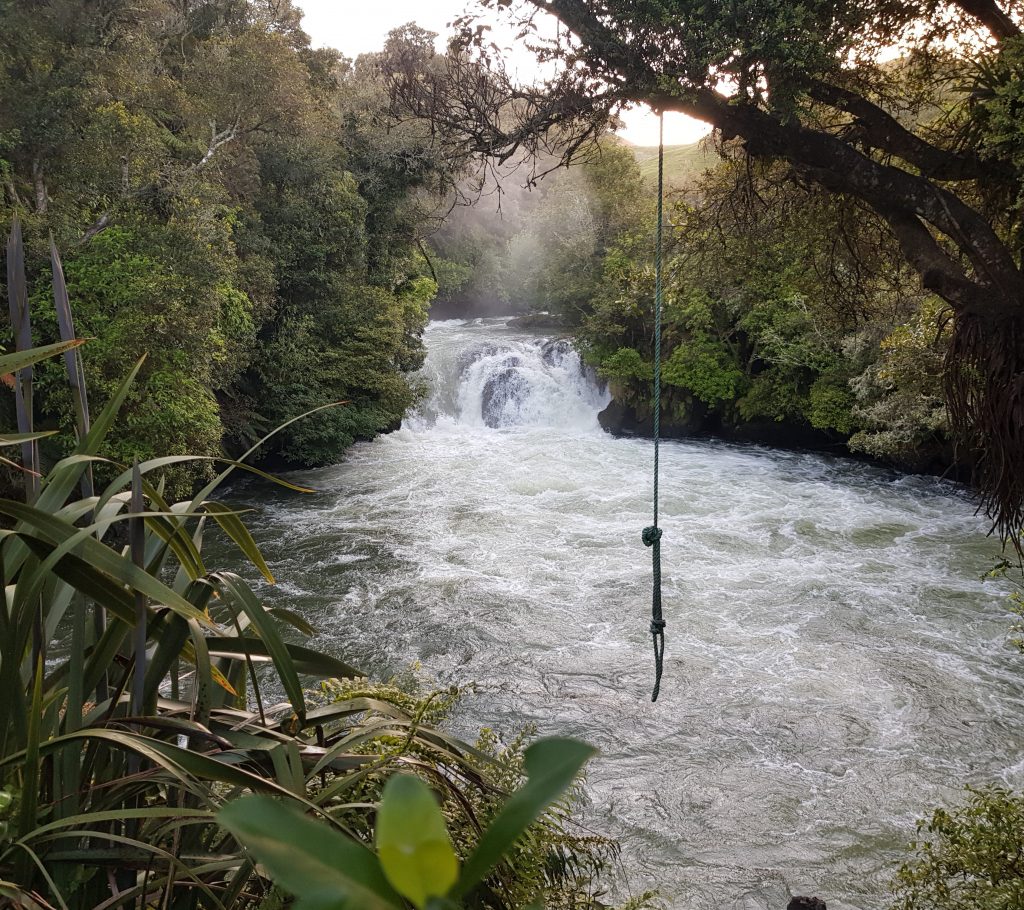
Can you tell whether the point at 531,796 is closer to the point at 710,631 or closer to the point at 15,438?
the point at 15,438

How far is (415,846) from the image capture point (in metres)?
0.26

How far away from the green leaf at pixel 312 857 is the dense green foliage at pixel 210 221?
1011 centimetres

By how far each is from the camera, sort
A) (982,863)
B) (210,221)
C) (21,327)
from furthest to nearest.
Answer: (210,221), (982,863), (21,327)

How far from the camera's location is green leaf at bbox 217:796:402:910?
267 millimetres

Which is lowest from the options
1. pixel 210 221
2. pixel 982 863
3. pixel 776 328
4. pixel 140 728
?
pixel 982 863

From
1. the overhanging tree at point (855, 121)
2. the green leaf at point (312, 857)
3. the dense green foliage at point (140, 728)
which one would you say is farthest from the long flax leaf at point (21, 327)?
the overhanging tree at point (855, 121)

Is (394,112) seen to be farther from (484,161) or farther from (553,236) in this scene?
(553,236)

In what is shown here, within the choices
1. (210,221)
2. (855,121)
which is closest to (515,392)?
(210,221)

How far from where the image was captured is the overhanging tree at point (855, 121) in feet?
11.0

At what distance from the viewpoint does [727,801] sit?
20.4 ft

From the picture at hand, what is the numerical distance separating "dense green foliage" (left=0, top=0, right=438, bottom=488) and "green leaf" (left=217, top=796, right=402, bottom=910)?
10.1 meters

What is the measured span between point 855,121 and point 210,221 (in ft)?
34.0

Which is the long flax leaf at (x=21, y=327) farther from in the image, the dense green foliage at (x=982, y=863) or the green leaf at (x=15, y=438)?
the dense green foliage at (x=982, y=863)

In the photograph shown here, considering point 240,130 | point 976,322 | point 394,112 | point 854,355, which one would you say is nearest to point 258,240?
point 240,130
